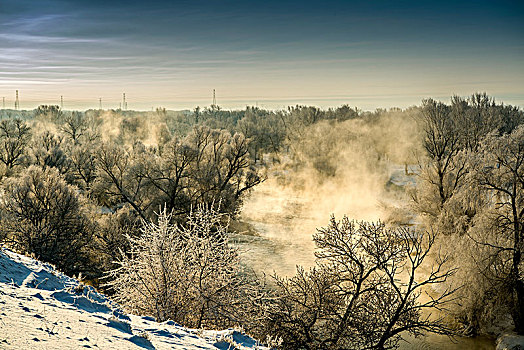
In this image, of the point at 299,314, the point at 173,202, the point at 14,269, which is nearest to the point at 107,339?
the point at 14,269

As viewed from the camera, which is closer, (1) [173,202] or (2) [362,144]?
(1) [173,202]

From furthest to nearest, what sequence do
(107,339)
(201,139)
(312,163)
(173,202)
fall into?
(312,163), (201,139), (173,202), (107,339)

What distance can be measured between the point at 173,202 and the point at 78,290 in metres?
24.4

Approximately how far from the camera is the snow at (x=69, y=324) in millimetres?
6367

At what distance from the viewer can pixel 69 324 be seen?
23.7 ft

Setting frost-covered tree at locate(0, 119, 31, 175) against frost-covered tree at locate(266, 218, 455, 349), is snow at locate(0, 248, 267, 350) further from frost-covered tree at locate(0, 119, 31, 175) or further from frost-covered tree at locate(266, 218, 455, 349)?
frost-covered tree at locate(0, 119, 31, 175)

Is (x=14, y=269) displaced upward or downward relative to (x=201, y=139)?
downward

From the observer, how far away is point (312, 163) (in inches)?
2287

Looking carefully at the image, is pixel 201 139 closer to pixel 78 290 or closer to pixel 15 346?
pixel 78 290

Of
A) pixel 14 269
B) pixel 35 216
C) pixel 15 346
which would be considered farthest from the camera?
pixel 35 216

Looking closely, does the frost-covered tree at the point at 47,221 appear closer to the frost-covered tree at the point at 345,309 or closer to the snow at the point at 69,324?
the snow at the point at 69,324

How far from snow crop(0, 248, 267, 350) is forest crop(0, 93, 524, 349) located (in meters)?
2.26

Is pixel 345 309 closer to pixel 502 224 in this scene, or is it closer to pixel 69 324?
pixel 69 324

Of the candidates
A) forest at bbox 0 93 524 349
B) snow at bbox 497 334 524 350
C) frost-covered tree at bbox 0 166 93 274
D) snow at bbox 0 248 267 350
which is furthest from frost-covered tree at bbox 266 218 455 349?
frost-covered tree at bbox 0 166 93 274
